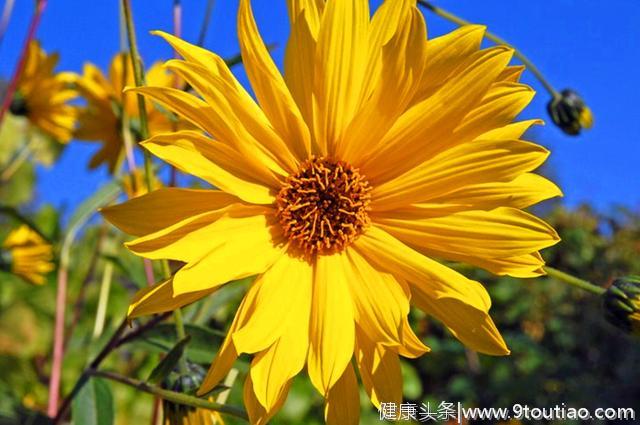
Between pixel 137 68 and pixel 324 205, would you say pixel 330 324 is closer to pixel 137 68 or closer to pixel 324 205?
pixel 324 205

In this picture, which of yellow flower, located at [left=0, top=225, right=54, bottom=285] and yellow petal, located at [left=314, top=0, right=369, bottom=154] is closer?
yellow petal, located at [left=314, top=0, right=369, bottom=154]

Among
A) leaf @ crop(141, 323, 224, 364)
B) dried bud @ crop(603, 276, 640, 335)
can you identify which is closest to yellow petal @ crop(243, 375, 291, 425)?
leaf @ crop(141, 323, 224, 364)

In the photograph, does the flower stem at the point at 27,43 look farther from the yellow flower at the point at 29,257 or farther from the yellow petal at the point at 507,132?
the yellow petal at the point at 507,132

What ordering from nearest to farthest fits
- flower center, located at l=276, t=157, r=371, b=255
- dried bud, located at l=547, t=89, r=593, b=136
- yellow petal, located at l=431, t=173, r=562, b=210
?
1. yellow petal, located at l=431, t=173, r=562, b=210
2. flower center, located at l=276, t=157, r=371, b=255
3. dried bud, located at l=547, t=89, r=593, b=136

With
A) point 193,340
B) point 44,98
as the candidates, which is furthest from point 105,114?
point 193,340

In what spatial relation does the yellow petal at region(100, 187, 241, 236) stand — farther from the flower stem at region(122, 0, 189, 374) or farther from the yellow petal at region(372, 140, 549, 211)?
the yellow petal at region(372, 140, 549, 211)

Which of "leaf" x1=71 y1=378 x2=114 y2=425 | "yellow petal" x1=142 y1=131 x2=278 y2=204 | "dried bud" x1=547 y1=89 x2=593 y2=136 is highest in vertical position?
"dried bud" x1=547 y1=89 x2=593 y2=136

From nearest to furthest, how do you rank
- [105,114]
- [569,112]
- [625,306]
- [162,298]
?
[162,298] → [625,306] → [569,112] → [105,114]
